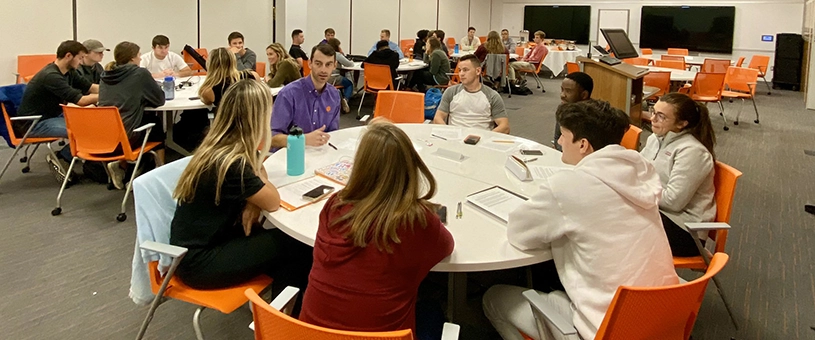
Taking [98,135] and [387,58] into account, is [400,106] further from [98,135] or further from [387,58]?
[387,58]

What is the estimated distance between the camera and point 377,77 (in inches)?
296

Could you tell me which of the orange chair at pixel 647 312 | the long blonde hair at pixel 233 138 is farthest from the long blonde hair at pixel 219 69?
the orange chair at pixel 647 312

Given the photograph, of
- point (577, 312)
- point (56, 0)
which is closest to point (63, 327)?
point (577, 312)

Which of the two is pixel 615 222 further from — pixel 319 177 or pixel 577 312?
pixel 319 177

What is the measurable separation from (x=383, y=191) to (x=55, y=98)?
4094mm

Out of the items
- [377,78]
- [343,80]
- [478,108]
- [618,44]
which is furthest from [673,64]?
[478,108]

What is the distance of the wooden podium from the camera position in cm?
532

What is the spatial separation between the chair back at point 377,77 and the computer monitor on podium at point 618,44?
108 inches

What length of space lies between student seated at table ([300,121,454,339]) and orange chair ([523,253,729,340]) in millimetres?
386

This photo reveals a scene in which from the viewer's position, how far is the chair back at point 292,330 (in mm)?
1184

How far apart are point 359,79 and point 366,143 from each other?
28.6 ft

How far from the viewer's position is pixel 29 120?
4.39m

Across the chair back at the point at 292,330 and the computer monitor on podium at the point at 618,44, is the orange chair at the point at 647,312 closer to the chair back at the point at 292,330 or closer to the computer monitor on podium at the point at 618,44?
the chair back at the point at 292,330

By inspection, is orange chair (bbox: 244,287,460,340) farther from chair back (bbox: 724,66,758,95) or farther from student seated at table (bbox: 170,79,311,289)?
chair back (bbox: 724,66,758,95)
